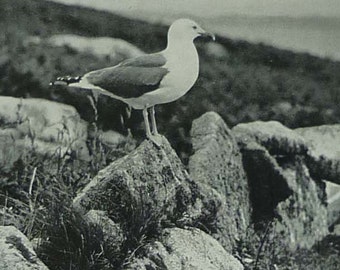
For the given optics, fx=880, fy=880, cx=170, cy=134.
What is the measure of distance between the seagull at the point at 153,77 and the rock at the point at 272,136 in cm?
62

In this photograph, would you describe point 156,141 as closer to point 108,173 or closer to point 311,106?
point 108,173

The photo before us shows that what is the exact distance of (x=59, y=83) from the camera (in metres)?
4.72

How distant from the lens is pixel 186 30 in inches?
183

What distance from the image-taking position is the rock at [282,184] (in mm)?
5082

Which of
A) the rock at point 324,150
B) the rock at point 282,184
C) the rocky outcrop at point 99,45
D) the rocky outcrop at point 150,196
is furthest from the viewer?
the rock at point 324,150

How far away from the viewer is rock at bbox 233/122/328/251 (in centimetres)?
508

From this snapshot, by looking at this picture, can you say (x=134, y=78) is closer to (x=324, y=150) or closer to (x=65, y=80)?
(x=65, y=80)

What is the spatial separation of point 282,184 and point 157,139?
107cm

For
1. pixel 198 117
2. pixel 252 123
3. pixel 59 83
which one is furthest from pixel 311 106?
pixel 59 83

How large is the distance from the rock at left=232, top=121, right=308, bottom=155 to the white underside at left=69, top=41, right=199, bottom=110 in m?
0.64

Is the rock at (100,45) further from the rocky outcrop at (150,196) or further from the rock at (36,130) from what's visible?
the rocky outcrop at (150,196)

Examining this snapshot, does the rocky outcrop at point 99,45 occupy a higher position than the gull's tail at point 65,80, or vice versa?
the rocky outcrop at point 99,45

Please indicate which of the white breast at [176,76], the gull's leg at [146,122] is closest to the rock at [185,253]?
the gull's leg at [146,122]

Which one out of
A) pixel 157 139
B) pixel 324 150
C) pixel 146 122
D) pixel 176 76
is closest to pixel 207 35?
pixel 176 76
